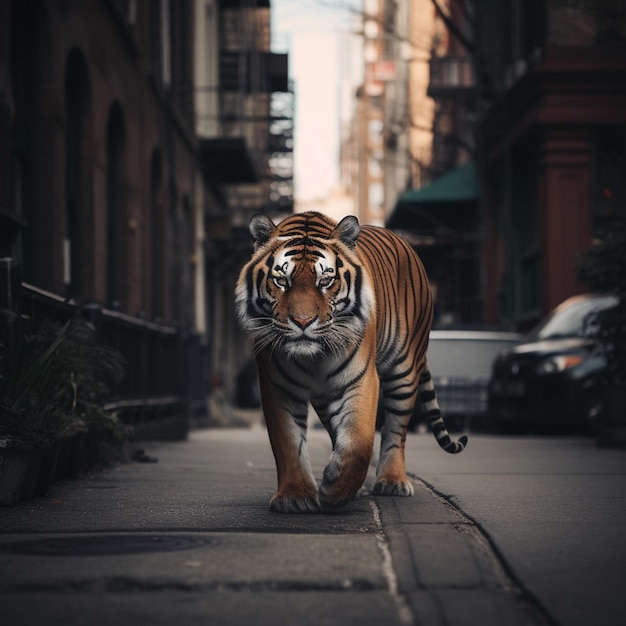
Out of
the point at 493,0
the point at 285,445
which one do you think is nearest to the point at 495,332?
the point at 493,0

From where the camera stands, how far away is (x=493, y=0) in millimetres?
29531

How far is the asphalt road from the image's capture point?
3.96 metres

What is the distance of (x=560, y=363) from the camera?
A: 1582 centimetres

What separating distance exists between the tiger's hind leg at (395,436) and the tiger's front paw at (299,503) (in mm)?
1066

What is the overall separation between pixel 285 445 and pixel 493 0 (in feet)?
81.3

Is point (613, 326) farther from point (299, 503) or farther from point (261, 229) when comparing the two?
point (299, 503)

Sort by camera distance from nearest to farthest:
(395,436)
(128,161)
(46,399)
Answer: (395,436) < (46,399) < (128,161)

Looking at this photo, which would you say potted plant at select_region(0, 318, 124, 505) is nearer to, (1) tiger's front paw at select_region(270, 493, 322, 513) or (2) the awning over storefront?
(1) tiger's front paw at select_region(270, 493, 322, 513)

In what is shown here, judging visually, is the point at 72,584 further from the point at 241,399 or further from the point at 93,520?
the point at 241,399

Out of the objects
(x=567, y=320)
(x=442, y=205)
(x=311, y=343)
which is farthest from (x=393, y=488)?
(x=442, y=205)

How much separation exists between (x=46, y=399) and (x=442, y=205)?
1052 inches

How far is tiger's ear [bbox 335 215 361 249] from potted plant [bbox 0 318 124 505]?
74.0 inches

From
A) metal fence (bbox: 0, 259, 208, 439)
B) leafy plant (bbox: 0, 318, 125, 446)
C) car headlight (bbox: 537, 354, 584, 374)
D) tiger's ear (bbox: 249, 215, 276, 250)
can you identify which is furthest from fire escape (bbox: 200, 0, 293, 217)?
tiger's ear (bbox: 249, 215, 276, 250)

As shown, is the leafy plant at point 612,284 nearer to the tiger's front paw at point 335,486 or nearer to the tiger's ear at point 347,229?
the tiger's ear at point 347,229
